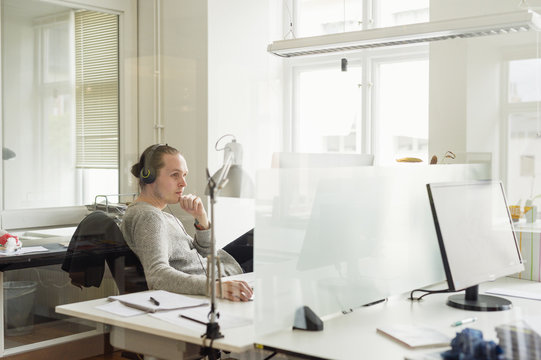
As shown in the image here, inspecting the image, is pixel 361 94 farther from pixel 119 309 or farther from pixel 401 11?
pixel 119 309

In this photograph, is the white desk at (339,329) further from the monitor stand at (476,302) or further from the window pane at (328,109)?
the window pane at (328,109)

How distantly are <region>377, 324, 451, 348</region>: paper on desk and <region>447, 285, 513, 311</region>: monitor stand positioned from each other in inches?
13.9

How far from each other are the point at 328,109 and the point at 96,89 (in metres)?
1.50

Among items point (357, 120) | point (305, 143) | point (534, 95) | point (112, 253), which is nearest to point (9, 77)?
point (112, 253)

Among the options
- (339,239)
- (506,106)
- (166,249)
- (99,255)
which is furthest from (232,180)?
(506,106)

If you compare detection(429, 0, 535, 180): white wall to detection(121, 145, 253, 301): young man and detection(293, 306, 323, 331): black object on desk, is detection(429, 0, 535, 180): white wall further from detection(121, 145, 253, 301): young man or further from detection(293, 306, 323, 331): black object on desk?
detection(293, 306, 323, 331): black object on desk

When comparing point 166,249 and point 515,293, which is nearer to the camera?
point 515,293

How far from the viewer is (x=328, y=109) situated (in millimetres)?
4016

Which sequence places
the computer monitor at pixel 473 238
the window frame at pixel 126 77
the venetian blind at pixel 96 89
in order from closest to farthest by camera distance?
the computer monitor at pixel 473 238 < the venetian blind at pixel 96 89 < the window frame at pixel 126 77

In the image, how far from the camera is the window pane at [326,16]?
3.63 m

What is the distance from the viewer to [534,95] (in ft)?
9.29

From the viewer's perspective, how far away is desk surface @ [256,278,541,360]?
1.55 metres

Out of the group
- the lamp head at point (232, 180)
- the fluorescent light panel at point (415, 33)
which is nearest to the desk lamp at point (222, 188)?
the lamp head at point (232, 180)

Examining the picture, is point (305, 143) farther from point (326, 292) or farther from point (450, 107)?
point (326, 292)
